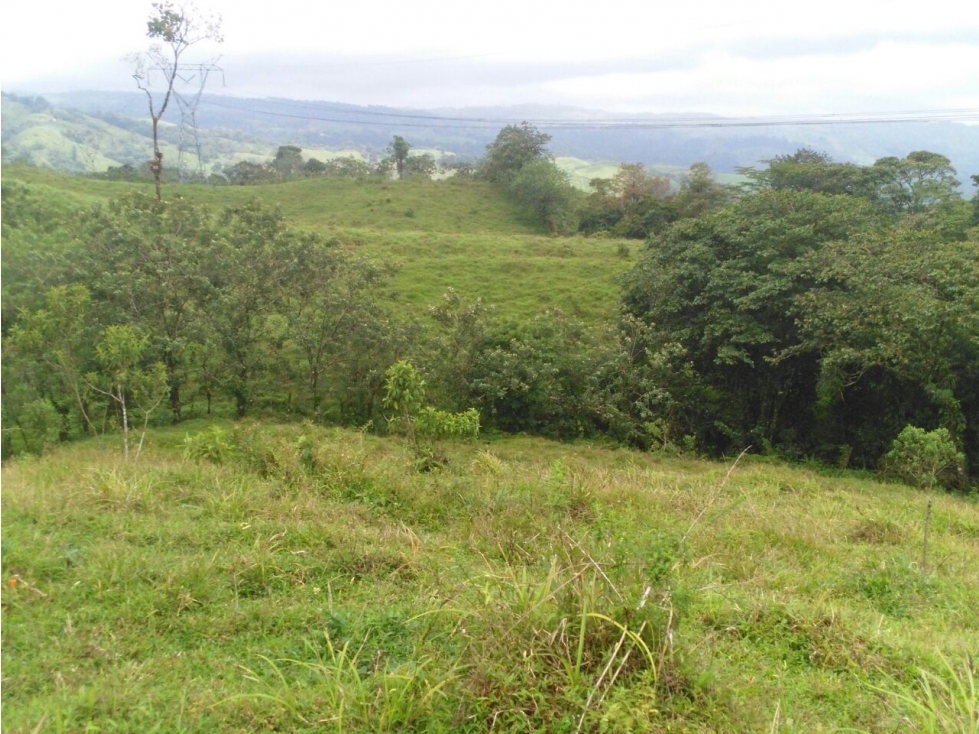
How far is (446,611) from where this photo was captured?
3.68 meters

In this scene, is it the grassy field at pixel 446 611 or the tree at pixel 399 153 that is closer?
the grassy field at pixel 446 611

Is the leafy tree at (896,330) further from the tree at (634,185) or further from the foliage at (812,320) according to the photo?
the tree at (634,185)

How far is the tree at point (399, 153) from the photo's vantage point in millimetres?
50312

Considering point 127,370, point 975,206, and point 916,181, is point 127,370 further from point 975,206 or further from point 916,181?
point 916,181

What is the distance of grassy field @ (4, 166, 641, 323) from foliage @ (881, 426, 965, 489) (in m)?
10.0

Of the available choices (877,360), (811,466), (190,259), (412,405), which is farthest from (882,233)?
(190,259)

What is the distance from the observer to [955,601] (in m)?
5.06

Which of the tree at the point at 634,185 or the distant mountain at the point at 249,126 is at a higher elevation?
the distant mountain at the point at 249,126

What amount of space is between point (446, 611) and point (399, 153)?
50.7 m

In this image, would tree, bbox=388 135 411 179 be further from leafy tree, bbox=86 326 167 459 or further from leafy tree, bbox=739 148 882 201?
leafy tree, bbox=86 326 167 459

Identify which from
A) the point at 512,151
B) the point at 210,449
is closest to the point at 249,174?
the point at 512,151

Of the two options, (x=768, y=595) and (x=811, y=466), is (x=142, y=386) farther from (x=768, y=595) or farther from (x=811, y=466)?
Answer: (x=811, y=466)

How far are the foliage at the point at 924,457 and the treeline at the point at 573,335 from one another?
0.56 meters

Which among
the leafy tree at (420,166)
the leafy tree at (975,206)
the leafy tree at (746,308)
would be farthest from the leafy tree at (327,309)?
the leafy tree at (420,166)
